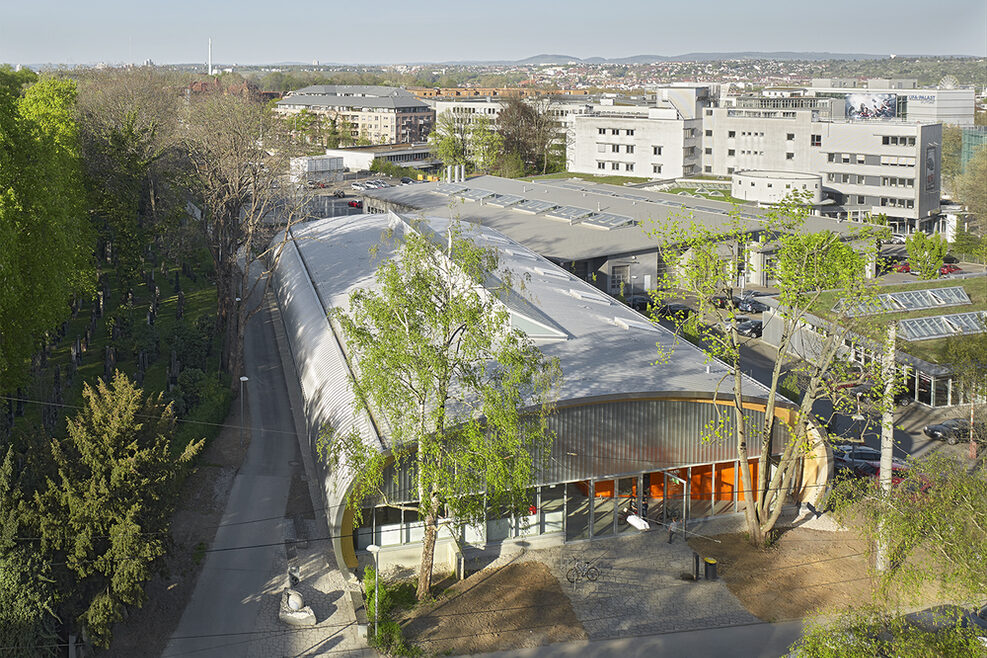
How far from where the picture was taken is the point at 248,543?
23.3 m

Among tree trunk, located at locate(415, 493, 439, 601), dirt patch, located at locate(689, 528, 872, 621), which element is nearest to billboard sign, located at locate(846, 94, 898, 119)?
dirt patch, located at locate(689, 528, 872, 621)

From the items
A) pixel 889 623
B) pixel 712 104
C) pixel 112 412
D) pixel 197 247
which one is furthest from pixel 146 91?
pixel 889 623

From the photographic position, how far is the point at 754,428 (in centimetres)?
2434

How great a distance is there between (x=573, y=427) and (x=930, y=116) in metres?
103

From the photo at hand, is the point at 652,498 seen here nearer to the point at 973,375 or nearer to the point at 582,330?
the point at 582,330

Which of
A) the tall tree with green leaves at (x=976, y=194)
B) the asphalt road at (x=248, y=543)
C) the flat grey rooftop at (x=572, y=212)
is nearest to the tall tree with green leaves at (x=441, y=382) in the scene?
the asphalt road at (x=248, y=543)

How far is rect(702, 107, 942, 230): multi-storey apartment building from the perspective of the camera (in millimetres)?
66188

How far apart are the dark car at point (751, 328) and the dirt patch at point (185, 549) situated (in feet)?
75.0

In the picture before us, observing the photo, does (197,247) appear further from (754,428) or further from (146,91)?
(754,428)

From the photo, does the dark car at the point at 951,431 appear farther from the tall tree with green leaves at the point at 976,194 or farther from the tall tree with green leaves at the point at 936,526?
the tall tree with green leaves at the point at 976,194

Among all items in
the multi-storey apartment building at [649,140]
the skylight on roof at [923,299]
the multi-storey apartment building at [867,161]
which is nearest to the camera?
the skylight on roof at [923,299]

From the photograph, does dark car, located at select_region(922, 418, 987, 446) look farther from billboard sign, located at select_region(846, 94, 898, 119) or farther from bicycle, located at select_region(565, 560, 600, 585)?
billboard sign, located at select_region(846, 94, 898, 119)

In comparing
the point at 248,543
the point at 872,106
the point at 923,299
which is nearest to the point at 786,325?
the point at 248,543

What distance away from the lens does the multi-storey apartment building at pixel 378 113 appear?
142m
